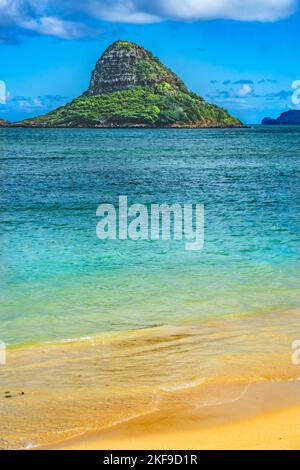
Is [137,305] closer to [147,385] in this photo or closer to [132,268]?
[132,268]

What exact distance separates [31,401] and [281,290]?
9.56m

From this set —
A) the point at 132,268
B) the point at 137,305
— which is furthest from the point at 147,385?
the point at 132,268

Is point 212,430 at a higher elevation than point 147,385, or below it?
below

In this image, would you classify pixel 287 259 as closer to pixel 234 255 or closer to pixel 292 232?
pixel 234 255

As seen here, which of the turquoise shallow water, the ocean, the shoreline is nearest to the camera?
the shoreline

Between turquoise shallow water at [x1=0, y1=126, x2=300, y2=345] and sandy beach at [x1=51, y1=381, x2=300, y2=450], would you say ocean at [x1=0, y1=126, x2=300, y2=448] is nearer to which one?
turquoise shallow water at [x1=0, y1=126, x2=300, y2=345]

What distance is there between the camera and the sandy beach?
27.9ft

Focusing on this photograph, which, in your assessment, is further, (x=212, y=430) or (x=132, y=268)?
(x=132, y=268)

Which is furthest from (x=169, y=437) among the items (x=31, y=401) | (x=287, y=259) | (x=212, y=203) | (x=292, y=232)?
(x=212, y=203)

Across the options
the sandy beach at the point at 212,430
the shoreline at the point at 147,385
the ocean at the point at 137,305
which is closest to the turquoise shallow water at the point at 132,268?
the ocean at the point at 137,305

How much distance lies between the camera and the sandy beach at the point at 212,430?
8.52m

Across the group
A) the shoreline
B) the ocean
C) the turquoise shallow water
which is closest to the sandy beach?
the shoreline

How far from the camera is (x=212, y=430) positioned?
889 centimetres

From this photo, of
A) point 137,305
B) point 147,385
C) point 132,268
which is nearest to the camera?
point 147,385
